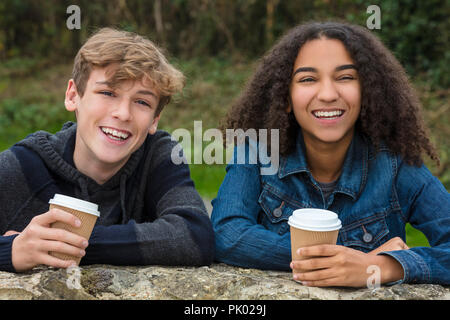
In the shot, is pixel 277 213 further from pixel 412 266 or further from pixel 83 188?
pixel 83 188

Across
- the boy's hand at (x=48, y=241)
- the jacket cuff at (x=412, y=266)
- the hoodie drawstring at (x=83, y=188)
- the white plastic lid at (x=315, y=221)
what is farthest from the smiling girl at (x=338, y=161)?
the boy's hand at (x=48, y=241)

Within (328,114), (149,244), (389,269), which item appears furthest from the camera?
(328,114)

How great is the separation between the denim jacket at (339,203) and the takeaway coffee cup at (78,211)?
2.30 ft

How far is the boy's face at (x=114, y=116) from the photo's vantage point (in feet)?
8.68

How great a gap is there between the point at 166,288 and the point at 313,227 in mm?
632

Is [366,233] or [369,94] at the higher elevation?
[369,94]

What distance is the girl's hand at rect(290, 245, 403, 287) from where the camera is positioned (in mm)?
2252

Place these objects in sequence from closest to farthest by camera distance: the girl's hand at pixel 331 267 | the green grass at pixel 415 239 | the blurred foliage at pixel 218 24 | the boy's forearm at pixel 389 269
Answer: the girl's hand at pixel 331 267
the boy's forearm at pixel 389 269
the green grass at pixel 415 239
the blurred foliage at pixel 218 24

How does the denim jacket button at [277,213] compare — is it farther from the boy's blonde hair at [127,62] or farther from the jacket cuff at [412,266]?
the boy's blonde hair at [127,62]

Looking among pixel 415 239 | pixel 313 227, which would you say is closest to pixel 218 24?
pixel 415 239

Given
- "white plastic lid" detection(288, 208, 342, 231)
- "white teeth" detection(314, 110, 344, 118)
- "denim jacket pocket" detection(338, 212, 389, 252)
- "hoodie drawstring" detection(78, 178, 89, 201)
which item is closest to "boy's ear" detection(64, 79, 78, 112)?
"hoodie drawstring" detection(78, 178, 89, 201)

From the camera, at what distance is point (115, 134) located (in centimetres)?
267

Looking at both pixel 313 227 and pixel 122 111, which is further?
pixel 122 111
